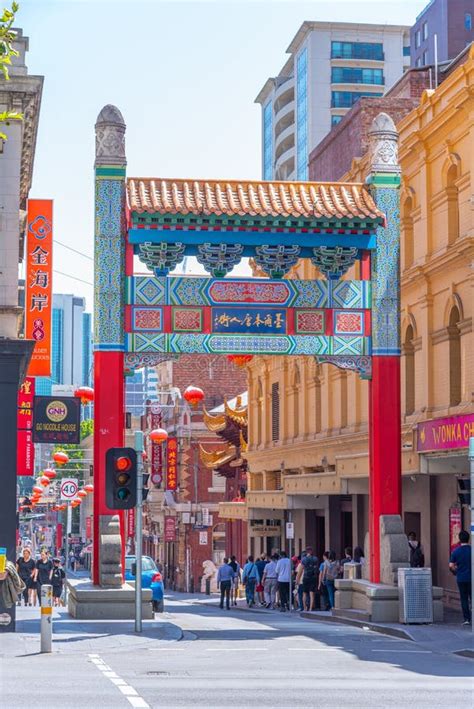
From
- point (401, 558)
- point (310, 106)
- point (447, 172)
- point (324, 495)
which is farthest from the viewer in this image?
point (310, 106)

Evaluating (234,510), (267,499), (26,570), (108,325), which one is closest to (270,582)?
(26,570)

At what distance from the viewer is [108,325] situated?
26.9m

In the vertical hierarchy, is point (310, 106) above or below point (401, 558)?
above

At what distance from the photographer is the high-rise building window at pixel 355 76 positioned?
110 metres

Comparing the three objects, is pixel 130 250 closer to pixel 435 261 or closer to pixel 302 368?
pixel 435 261

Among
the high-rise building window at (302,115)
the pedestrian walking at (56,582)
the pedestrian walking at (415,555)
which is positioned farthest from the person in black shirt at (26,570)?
the high-rise building window at (302,115)

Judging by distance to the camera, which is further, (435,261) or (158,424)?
(158,424)

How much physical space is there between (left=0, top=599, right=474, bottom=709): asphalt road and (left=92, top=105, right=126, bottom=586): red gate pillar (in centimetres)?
276

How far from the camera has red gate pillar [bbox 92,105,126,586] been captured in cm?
2638

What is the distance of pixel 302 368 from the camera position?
149 ft

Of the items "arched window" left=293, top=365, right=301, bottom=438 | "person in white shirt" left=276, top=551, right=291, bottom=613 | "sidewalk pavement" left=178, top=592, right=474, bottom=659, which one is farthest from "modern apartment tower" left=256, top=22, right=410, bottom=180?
"sidewalk pavement" left=178, top=592, right=474, bottom=659

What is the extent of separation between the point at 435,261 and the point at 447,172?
2097 mm

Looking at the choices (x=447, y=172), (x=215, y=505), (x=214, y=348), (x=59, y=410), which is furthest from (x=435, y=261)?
(x=215, y=505)

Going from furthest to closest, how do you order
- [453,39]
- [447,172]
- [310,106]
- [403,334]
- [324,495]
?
[310,106], [453,39], [324,495], [403,334], [447,172]
